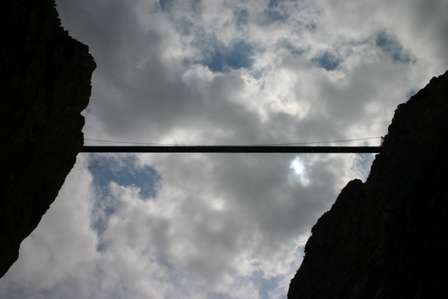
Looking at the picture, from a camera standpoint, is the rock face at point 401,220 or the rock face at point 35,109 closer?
the rock face at point 35,109

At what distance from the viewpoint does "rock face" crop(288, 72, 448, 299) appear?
51.8 feet

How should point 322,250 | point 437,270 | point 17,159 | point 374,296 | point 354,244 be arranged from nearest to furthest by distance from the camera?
1. point 437,270
2. point 17,159
3. point 374,296
4. point 354,244
5. point 322,250

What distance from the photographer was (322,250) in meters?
28.3

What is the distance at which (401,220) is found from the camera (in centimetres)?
1850

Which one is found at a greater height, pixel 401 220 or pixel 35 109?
pixel 35 109

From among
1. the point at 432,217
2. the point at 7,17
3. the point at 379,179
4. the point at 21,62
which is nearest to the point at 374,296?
the point at 432,217

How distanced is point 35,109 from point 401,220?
65.8 ft

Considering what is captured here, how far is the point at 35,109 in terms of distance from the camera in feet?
53.2

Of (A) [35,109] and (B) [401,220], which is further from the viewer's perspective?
(B) [401,220]

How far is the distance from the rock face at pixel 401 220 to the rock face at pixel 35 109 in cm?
1894

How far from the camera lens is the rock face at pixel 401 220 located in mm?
15790

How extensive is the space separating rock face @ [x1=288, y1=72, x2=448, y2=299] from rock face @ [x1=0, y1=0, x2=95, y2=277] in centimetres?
1894

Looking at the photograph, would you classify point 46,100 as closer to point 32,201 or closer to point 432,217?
point 32,201

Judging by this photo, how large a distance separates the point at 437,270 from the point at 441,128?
7.82 m
